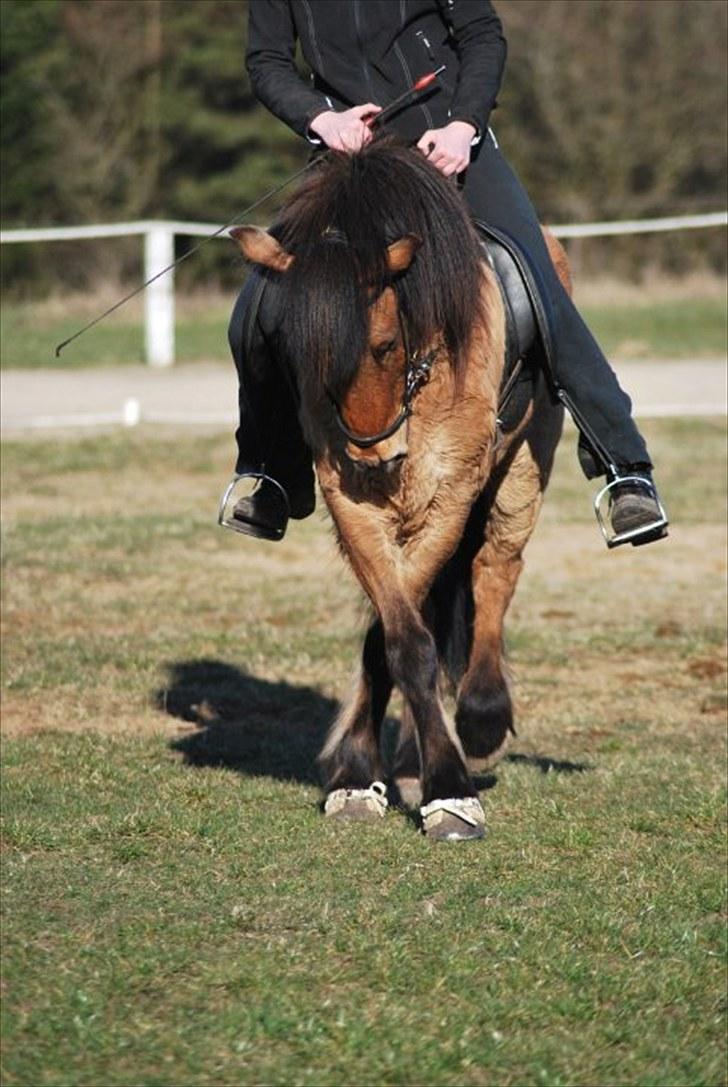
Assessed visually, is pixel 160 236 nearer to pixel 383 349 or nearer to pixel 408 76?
pixel 408 76

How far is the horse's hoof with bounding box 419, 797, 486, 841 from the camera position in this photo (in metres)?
5.82

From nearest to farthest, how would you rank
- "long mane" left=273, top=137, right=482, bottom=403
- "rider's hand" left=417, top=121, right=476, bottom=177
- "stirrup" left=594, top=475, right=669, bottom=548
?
"long mane" left=273, top=137, right=482, bottom=403 < "rider's hand" left=417, top=121, right=476, bottom=177 < "stirrup" left=594, top=475, right=669, bottom=548

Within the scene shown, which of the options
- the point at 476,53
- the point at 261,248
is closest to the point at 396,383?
the point at 261,248

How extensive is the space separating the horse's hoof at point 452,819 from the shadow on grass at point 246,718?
47.2 inches

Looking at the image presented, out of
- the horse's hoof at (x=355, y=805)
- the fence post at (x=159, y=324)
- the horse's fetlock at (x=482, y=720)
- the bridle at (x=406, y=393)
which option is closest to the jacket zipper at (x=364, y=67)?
the bridle at (x=406, y=393)

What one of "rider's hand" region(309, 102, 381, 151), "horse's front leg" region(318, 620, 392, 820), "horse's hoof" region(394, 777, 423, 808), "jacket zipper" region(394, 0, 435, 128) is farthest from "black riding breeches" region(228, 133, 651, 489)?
"horse's hoof" region(394, 777, 423, 808)

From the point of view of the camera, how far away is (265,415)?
6.34 metres

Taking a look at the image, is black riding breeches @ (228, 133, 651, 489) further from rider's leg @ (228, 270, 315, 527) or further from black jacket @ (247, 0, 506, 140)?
black jacket @ (247, 0, 506, 140)

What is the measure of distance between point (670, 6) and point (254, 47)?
26.6 m

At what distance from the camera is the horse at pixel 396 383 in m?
5.44

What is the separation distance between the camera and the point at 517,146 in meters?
32.2

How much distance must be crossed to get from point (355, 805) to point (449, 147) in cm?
210

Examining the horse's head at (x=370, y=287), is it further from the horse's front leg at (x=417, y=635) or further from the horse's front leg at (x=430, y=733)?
the horse's front leg at (x=430, y=733)

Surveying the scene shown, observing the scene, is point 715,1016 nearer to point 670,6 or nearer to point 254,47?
point 254,47
